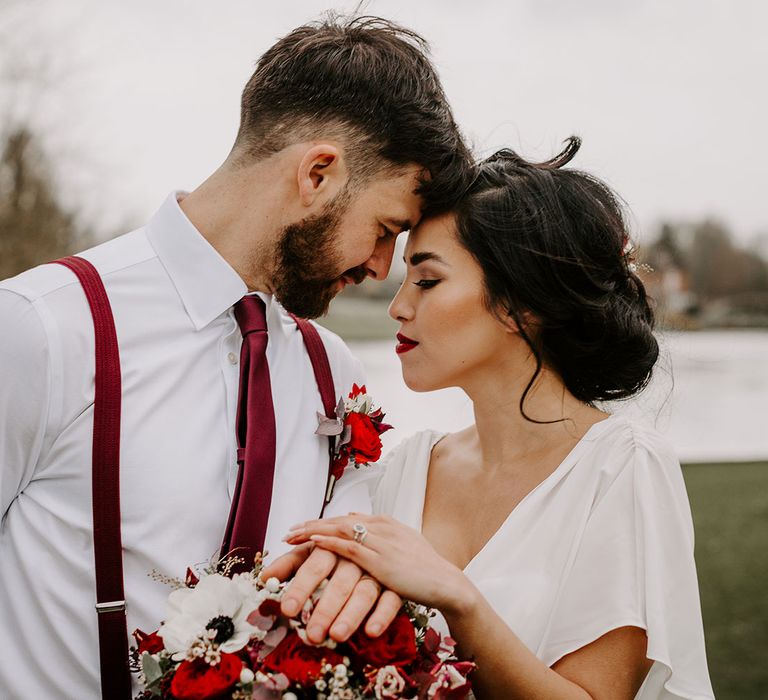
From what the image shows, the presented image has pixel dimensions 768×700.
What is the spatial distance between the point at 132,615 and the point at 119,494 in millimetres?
321

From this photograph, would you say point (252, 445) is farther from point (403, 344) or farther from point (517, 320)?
point (517, 320)

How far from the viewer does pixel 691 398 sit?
12.1 meters

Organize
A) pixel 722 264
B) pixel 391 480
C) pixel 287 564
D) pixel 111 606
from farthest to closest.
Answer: pixel 722 264, pixel 391 480, pixel 111 606, pixel 287 564

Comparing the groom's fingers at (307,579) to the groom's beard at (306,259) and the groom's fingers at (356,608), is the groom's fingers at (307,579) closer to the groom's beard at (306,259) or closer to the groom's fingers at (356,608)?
the groom's fingers at (356,608)

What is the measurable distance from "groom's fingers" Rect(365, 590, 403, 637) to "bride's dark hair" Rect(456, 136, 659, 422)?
1236 mm

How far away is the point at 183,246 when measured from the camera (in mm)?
2467

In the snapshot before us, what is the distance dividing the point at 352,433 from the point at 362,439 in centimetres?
4

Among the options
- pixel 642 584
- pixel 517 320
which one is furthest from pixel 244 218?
pixel 642 584

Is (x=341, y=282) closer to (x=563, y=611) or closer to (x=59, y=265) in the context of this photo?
(x=59, y=265)

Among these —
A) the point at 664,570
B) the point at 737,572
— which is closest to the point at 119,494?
the point at 664,570

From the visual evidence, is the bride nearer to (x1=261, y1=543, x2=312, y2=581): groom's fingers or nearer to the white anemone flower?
(x1=261, y1=543, x2=312, y2=581): groom's fingers

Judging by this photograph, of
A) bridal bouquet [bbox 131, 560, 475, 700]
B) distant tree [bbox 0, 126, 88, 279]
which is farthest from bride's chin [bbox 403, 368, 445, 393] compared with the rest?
distant tree [bbox 0, 126, 88, 279]

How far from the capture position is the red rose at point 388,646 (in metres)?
1.65

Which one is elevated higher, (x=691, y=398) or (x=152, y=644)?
(x=152, y=644)
